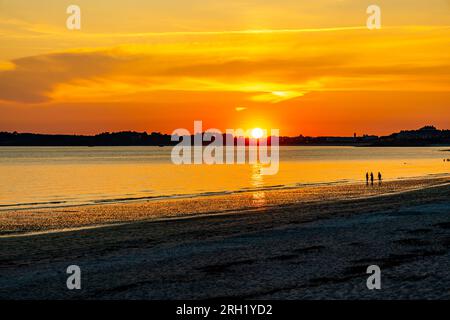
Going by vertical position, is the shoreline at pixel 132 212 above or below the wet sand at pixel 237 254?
below

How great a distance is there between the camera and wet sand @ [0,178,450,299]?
17953 mm

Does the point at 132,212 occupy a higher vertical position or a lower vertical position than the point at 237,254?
lower

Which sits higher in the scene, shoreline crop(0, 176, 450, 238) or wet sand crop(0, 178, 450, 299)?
wet sand crop(0, 178, 450, 299)

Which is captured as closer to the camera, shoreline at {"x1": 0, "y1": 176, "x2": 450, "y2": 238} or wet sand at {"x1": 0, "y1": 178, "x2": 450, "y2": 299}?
wet sand at {"x1": 0, "y1": 178, "x2": 450, "y2": 299}

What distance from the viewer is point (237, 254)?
24188mm

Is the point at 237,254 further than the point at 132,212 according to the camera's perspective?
No

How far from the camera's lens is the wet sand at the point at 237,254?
707 inches

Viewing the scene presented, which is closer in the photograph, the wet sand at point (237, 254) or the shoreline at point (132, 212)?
the wet sand at point (237, 254)
